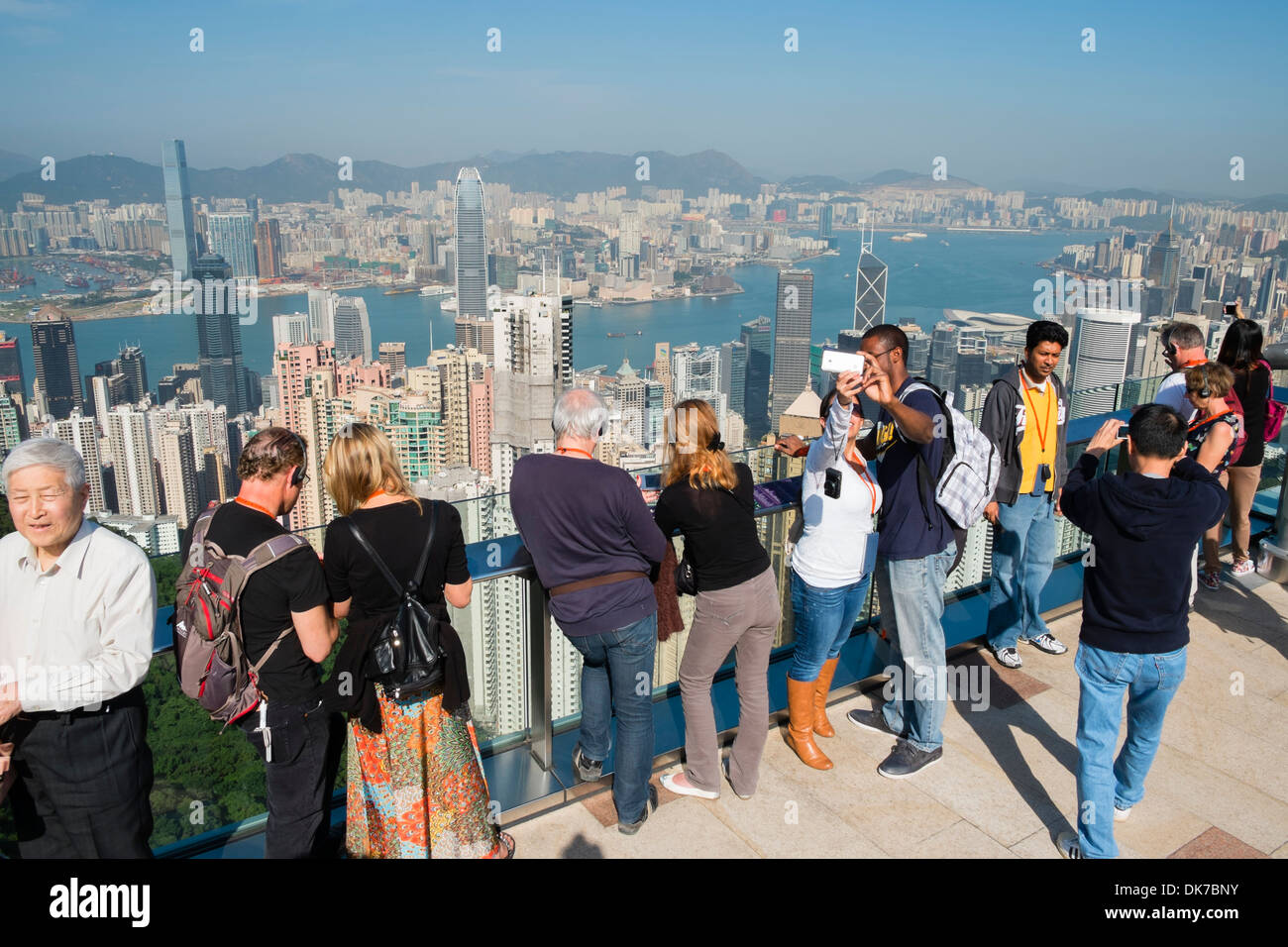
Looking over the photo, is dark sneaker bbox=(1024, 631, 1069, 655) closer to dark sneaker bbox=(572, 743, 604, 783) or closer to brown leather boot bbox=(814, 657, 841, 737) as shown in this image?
brown leather boot bbox=(814, 657, 841, 737)

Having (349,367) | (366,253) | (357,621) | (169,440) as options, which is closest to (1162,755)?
(357,621)

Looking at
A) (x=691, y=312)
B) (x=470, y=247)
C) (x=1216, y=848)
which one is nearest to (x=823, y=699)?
(x=1216, y=848)

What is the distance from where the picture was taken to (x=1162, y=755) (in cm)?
341

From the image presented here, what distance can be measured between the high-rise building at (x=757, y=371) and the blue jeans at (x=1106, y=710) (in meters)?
59.1

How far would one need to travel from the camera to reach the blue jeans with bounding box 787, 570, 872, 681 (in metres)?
3.09

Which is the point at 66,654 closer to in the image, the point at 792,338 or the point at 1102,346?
the point at 1102,346

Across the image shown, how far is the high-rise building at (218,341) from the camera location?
199ft

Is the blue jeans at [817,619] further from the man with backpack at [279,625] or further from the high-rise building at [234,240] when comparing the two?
the high-rise building at [234,240]

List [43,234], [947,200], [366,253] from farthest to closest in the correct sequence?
[947,200] → [366,253] → [43,234]

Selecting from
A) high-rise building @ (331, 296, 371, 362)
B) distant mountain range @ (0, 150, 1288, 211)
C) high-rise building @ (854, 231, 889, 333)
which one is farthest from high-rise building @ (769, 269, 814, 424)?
high-rise building @ (331, 296, 371, 362)

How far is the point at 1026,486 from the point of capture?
398cm

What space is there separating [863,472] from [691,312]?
91.4 m
